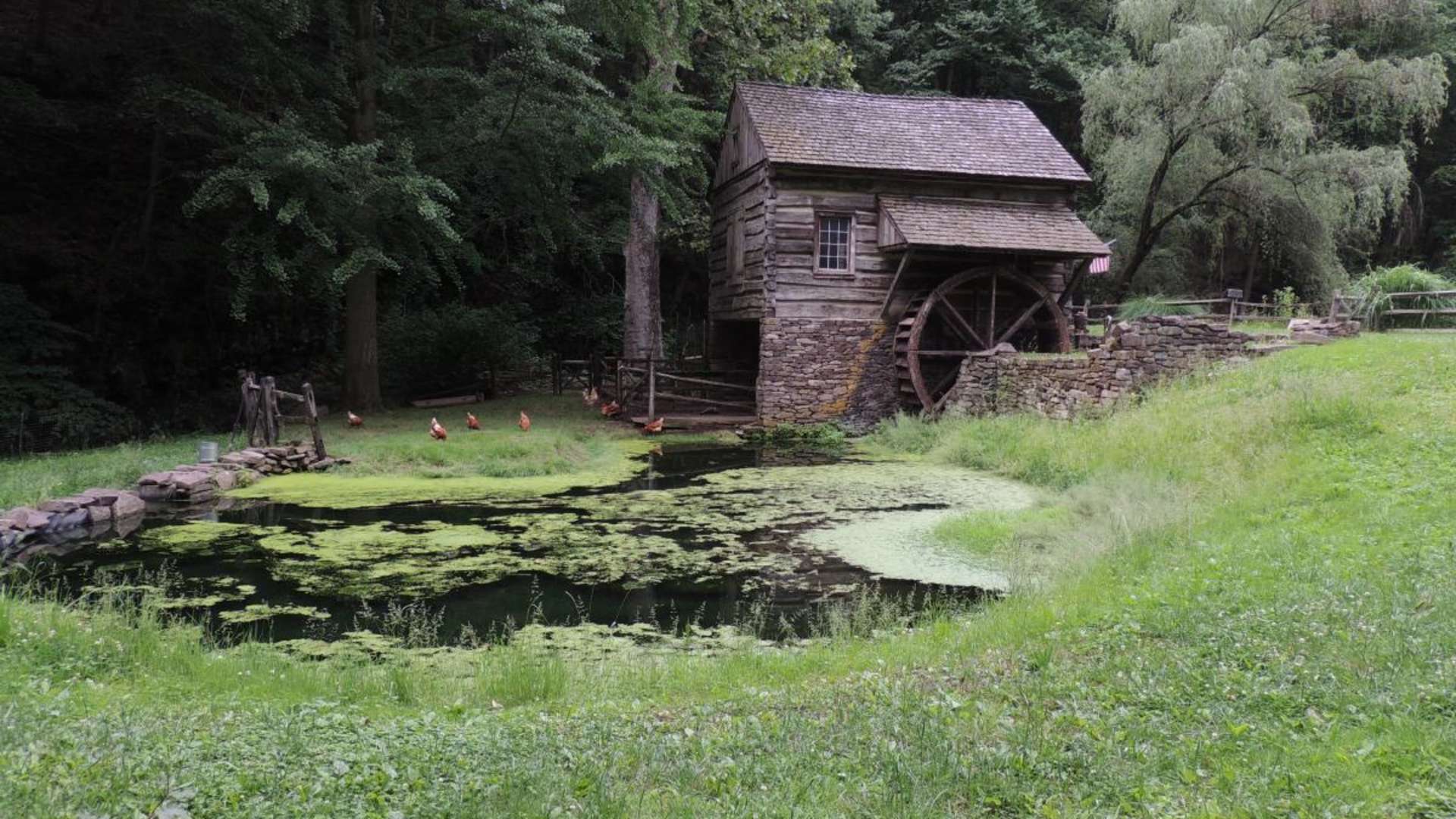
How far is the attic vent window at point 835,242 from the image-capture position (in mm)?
18641

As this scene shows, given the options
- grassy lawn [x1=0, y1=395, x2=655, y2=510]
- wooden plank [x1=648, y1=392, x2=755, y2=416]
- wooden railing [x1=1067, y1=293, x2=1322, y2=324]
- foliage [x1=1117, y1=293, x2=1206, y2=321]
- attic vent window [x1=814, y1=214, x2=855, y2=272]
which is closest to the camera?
grassy lawn [x1=0, y1=395, x2=655, y2=510]

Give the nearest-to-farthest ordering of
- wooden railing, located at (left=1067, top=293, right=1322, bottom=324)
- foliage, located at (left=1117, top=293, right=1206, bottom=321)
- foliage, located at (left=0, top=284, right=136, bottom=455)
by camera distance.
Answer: foliage, located at (left=0, top=284, right=136, bottom=455) → wooden railing, located at (left=1067, top=293, right=1322, bottom=324) → foliage, located at (left=1117, top=293, right=1206, bottom=321)

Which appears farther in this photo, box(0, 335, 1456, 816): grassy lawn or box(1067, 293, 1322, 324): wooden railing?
box(1067, 293, 1322, 324): wooden railing

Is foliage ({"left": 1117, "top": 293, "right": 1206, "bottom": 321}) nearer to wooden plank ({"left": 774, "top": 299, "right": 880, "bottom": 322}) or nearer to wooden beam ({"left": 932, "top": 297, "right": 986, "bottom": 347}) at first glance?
wooden beam ({"left": 932, "top": 297, "right": 986, "bottom": 347})

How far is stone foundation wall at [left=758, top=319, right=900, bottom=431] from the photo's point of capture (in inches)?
724

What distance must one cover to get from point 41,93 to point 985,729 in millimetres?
20202

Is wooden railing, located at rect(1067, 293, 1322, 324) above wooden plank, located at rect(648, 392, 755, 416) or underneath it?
above

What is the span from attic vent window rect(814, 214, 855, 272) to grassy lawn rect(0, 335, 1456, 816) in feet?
38.9

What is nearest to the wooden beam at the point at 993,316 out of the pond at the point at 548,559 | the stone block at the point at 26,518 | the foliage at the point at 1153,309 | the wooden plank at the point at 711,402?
the foliage at the point at 1153,309

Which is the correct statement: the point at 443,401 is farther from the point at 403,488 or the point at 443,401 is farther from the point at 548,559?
the point at 548,559

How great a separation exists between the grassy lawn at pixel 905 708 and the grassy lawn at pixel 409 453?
5364mm

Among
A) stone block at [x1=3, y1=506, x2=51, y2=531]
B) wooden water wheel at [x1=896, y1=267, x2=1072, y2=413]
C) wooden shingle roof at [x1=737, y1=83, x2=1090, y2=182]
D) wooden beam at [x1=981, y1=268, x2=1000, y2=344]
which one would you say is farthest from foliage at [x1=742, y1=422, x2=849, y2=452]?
stone block at [x1=3, y1=506, x2=51, y2=531]

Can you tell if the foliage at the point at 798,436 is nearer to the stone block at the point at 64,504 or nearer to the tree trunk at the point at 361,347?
the tree trunk at the point at 361,347

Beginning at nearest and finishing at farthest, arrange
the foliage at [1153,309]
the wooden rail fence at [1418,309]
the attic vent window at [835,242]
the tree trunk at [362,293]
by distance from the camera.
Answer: the wooden rail fence at [1418,309]
the tree trunk at [362,293]
the attic vent window at [835,242]
the foliage at [1153,309]
